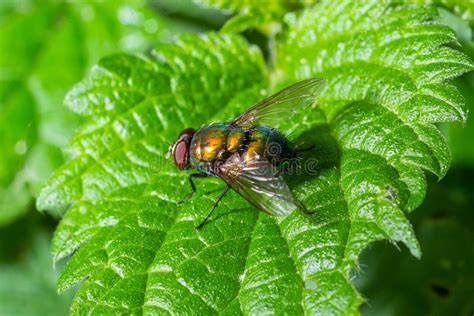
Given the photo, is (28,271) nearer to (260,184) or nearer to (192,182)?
(192,182)

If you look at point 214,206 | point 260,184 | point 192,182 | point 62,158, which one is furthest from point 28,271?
point 260,184

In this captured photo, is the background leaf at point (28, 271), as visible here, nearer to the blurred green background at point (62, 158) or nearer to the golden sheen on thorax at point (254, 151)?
the blurred green background at point (62, 158)

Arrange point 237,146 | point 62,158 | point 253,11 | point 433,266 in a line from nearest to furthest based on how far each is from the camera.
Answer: point 237,146
point 253,11
point 433,266
point 62,158

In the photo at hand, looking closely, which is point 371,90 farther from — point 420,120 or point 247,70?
point 247,70

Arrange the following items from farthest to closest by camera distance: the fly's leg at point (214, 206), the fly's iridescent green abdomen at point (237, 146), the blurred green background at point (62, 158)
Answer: the blurred green background at point (62, 158)
the fly's iridescent green abdomen at point (237, 146)
the fly's leg at point (214, 206)

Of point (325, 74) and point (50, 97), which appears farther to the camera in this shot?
point (50, 97)

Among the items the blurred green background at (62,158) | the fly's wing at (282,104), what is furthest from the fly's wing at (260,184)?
the blurred green background at (62,158)

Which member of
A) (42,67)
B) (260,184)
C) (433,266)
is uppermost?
(42,67)

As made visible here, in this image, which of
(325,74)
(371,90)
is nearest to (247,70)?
(325,74)
